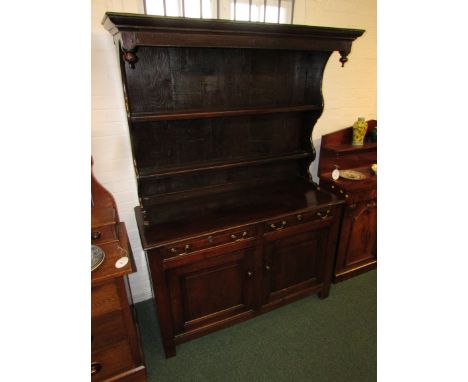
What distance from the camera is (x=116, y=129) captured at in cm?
157

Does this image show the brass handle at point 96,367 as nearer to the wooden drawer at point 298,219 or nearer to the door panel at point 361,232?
the wooden drawer at point 298,219

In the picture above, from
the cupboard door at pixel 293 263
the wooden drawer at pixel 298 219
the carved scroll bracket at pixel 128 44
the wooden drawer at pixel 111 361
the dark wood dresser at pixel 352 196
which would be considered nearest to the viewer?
the carved scroll bracket at pixel 128 44

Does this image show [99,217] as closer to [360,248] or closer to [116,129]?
[116,129]

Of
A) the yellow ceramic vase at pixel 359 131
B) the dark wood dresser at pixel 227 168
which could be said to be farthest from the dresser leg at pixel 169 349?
the yellow ceramic vase at pixel 359 131

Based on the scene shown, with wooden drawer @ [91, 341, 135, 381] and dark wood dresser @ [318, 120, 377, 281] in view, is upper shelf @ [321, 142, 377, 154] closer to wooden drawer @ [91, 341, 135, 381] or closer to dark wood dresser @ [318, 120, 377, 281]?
dark wood dresser @ [318, 120, 377, 281]

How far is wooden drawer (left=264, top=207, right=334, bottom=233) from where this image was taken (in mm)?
1565

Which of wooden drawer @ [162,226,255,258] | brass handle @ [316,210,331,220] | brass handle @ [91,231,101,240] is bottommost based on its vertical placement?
wooden drawer @ [162,226,255,258]

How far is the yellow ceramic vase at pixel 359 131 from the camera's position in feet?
7.20

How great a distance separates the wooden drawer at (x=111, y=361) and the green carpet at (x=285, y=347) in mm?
229

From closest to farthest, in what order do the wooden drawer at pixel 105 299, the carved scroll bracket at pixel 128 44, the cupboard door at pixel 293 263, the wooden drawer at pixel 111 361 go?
the carved scroll bracket at pixel 128 44 < the wooden drawer at pixel 105 299 < the wooden drawer at pixel 111 361 < the cupboard door at pixel 293 263

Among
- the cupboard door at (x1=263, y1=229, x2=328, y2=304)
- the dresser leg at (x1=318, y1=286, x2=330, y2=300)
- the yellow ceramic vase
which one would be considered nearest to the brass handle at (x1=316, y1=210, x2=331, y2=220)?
the cupboard door at (x1=263, y1=229, x2=328, y2=304)

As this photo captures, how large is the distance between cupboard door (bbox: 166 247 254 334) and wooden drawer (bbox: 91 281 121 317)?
269 mm

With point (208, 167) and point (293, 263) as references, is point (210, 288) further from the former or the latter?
point (208, 167)
